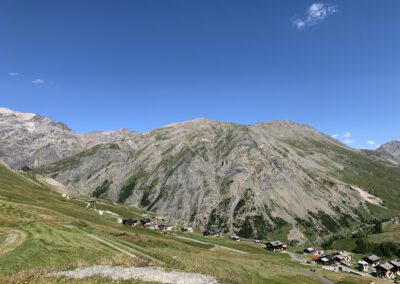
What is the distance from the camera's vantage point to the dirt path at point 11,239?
5178 cm

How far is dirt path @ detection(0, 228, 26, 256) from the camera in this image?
5178 centimetres

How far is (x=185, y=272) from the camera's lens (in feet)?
136

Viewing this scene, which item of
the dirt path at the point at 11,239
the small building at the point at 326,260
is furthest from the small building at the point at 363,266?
the dirt path at the point at 11,239

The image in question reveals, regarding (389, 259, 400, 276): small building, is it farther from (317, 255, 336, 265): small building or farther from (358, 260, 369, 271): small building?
(317, 255, 336, 265): small building

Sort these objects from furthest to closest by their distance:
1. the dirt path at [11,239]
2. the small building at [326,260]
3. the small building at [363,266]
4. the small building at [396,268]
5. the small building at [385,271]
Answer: the small building at [363,266] → the small building at [326,260] → the small building at [396,268] → the small building at [385,271] → the dirt path at [11,239]

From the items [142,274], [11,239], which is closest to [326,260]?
[11,239]

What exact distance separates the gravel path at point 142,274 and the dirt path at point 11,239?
18381mm

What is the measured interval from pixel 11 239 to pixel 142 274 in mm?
31711

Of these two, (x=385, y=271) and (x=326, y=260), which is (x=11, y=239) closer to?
(x=326, y=260)

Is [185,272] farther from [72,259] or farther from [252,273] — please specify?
[252,273]

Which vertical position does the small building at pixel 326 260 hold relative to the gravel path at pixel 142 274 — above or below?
below

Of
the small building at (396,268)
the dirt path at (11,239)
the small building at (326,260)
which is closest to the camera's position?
the dirt path at (11,239)

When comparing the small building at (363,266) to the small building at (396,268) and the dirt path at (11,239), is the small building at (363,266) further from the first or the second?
the dirt path at (11,239)

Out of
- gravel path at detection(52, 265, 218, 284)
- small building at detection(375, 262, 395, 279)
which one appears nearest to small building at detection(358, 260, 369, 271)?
small building at detection(375, 262, 395, 279)
